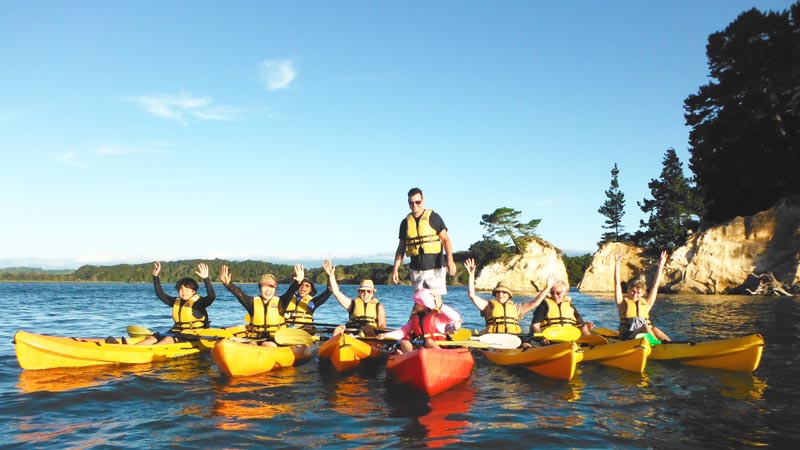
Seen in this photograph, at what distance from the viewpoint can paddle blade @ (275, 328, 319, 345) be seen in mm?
9664

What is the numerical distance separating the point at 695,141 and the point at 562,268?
25.1 metres

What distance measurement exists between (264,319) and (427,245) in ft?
11.0

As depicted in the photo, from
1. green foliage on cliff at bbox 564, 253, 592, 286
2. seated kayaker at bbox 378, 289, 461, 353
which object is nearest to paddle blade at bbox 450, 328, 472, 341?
seated kayaker at bbox 378, 289, 461, 353

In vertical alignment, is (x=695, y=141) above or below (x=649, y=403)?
above

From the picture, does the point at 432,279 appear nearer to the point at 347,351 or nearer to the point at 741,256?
the point at 347,351

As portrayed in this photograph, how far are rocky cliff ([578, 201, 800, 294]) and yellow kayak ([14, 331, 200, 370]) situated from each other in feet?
110

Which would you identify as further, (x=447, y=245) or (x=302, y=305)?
(x=302, y=305)

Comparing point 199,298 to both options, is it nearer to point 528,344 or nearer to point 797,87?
point 528,344

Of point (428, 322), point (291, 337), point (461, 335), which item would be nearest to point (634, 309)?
point (461, 335)

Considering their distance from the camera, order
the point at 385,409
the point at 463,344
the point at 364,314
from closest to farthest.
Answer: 1. the point at 385,409
2. the point at 463,344
3. the point at 364,314

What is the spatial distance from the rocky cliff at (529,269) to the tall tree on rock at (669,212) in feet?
33.1

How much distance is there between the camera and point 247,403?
275 inches

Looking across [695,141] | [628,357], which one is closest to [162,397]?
[628,357]

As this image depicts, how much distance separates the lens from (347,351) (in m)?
8.83
